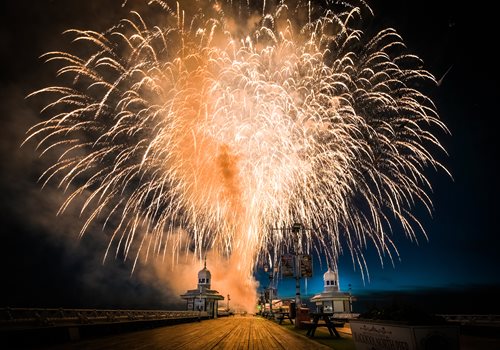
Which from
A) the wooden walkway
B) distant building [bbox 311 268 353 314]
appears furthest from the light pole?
distant building [bbox 311 268 353 314]

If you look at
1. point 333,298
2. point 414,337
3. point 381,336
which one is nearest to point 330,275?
point 333,298

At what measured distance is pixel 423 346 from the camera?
7.70 m

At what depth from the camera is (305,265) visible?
27922 millimetres

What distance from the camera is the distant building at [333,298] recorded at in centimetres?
6819

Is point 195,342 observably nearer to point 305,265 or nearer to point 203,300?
point 305,265

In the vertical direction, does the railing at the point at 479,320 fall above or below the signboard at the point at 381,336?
below

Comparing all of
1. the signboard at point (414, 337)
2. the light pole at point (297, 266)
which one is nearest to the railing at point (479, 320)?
the light pole at point (297, 266)

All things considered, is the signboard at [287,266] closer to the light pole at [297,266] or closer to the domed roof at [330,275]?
the light pole at [297,266]

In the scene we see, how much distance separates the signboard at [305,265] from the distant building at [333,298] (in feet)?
142

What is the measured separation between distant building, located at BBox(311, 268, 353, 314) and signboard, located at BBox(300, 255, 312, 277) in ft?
142

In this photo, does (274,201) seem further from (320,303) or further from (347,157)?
(320,303)

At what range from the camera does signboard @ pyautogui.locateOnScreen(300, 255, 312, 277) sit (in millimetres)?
27406

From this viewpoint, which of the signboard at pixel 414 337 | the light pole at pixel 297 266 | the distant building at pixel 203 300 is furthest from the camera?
the distant building at pixel 203 300

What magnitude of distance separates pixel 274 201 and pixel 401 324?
21.8 m
